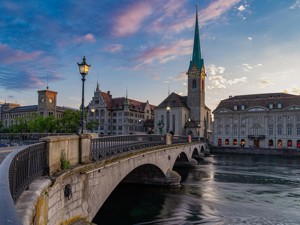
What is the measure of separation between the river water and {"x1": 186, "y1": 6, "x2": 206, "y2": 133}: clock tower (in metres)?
66.3

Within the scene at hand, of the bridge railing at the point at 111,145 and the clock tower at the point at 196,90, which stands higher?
the clock tower at the point at 196,90

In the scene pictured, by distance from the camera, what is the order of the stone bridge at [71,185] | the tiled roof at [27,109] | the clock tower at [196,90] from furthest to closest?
the tiled roof at [27,109] < the clock tower at [196,90] < the stone bridge at [71,185]

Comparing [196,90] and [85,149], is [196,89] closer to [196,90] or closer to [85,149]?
[196,90]

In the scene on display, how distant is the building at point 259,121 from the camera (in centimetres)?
8019

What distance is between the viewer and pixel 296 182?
108 ft

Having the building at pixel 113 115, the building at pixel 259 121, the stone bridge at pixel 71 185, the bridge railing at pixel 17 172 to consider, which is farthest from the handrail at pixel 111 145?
the building at pixel 113 115

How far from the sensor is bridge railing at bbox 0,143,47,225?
236 cm

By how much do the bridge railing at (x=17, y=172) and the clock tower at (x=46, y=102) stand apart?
114 meters

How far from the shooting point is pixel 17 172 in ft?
19.1

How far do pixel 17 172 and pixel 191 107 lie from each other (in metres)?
96.9

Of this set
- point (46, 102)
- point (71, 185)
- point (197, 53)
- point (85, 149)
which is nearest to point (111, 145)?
point (85, 149)

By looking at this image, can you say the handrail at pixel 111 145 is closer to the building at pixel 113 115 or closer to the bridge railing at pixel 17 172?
the bridge railing at pixel 17 172

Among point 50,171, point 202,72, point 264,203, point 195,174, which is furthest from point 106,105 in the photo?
point 50,171

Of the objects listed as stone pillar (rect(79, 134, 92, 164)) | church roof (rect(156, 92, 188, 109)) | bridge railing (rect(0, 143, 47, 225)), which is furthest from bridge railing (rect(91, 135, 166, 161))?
church roof (rect(156, 92, 188, 109))
